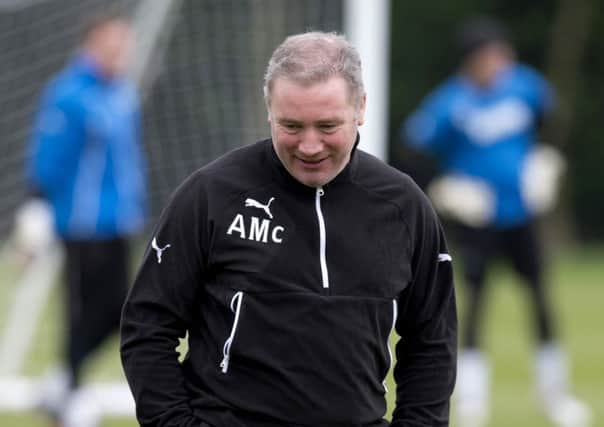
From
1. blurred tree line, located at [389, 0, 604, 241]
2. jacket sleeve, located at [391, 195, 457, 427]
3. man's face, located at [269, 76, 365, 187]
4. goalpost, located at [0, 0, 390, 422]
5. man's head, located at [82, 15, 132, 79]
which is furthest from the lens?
blurred tree line, located at [389, 0, 604, 241]

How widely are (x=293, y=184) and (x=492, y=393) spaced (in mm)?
6812

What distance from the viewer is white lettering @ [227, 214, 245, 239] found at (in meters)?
3.47

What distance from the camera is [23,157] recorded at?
422 inches

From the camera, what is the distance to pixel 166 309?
3.49 meters

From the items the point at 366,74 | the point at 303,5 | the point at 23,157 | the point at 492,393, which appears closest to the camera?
the point at 366,74

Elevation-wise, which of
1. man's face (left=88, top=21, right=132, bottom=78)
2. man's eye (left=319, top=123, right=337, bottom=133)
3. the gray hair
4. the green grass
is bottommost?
the green grass

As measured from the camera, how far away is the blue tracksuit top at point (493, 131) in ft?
29.8

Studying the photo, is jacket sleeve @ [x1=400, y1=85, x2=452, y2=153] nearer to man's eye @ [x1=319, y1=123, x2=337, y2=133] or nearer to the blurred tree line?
man's eye @ [x1=319, y1=123, x2=337, y2=133]

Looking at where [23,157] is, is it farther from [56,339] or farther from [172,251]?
[172,251]

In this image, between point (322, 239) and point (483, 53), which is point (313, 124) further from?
point (483, 53)

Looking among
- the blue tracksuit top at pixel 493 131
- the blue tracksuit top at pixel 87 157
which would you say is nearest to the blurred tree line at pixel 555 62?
the blue tracksuit top at pixel 493 131

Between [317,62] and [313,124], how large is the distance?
0.45ft

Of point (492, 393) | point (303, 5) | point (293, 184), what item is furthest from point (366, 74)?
point (293, 184)

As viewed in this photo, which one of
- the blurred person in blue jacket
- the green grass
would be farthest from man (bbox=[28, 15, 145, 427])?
the blurred person in blue jacket
